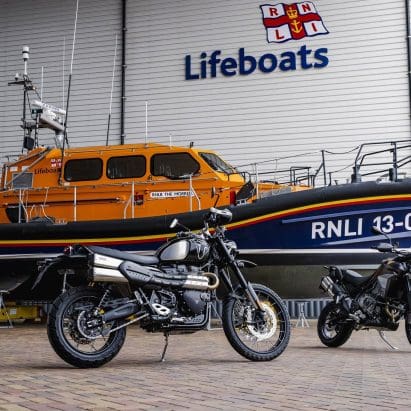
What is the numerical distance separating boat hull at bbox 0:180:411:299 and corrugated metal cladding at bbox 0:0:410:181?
17.9ft

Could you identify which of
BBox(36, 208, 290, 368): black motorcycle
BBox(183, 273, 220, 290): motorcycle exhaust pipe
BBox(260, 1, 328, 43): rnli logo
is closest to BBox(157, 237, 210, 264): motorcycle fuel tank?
BBox(36, 208, 290, 368): black motorcycle

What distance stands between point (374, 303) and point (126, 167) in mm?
4252

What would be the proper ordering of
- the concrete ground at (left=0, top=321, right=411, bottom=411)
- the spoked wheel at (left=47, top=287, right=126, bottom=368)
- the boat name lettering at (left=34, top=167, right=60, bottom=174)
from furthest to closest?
the boat name lettering at (left=34, top=167, right=60, bottom=174)
the spoked wheel at (left=47, top=287, right=126, bottom=368)
the concrete ground at (left=0, top=321, right=411, bottom=411)

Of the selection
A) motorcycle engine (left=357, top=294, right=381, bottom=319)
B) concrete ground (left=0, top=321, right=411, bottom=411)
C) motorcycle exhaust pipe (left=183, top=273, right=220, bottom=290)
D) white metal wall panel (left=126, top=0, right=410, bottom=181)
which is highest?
white metal wall panel (left=126, top=0, right=410, bottom=181)

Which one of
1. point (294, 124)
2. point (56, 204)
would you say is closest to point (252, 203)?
point (56, 204)

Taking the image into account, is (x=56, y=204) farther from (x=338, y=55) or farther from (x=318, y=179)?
(x=338, y=55)

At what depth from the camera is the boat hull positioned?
7910 mm

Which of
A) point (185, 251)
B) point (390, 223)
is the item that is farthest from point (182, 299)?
point (390, 223)

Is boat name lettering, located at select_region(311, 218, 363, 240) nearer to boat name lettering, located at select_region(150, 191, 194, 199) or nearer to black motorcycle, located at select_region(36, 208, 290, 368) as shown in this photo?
boat name lettering, located at select_region(150, 191, 194, 199)

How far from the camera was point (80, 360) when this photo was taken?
4.45 metres

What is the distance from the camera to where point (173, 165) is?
897cm

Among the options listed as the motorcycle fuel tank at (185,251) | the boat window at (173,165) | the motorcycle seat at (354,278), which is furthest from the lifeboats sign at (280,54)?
the motorcycle fuel tank at (185,251)

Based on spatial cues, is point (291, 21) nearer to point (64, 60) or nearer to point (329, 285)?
point (64, 60)

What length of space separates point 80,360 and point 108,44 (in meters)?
12.3
